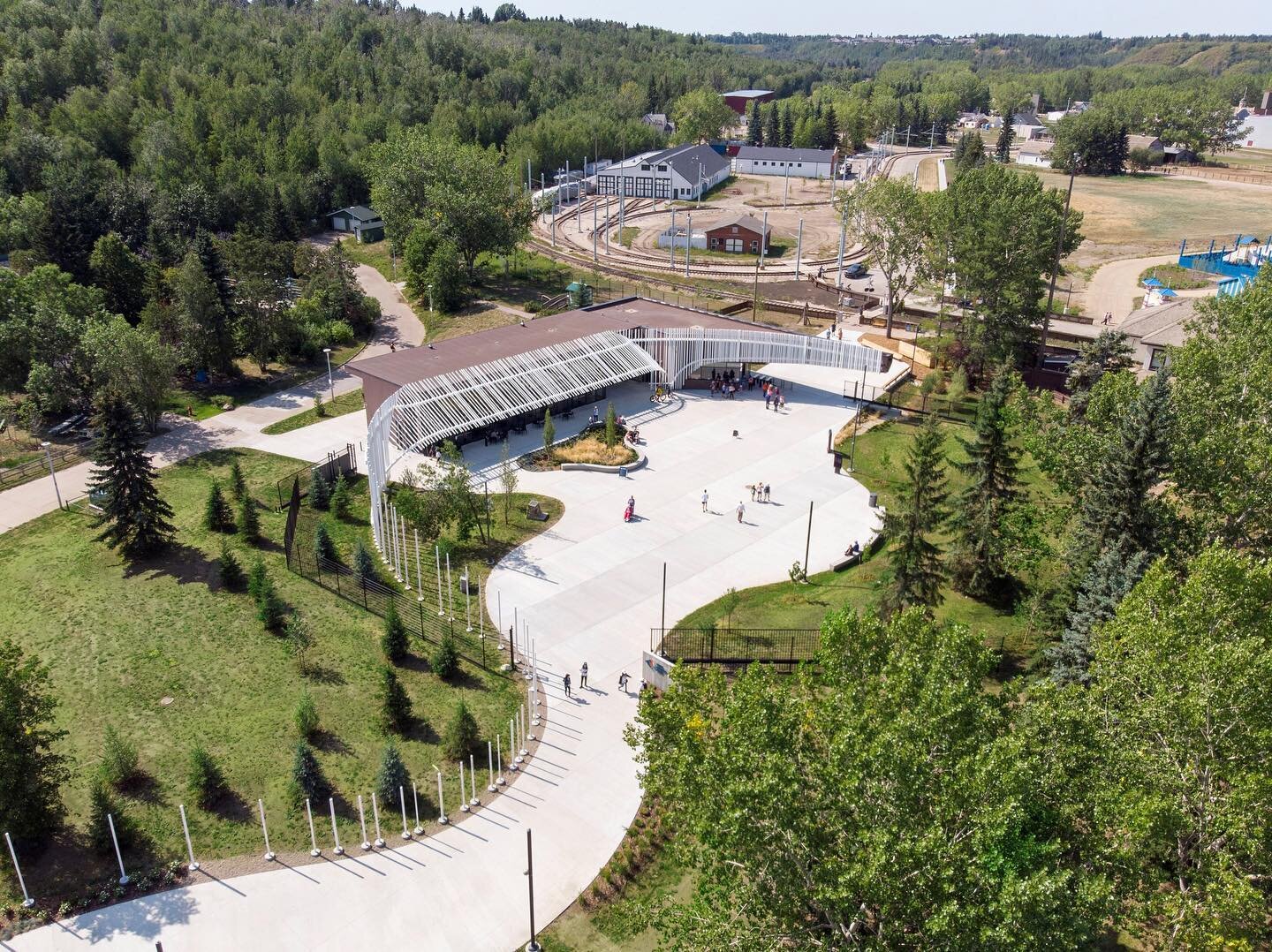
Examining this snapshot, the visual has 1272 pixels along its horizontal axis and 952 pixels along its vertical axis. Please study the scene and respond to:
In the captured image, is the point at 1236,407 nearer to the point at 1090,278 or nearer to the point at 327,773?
the point at 327,773

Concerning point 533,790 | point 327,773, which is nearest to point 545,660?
point 533,790

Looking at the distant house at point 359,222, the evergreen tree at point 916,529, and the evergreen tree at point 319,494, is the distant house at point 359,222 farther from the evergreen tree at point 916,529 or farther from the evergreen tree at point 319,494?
the evergreen tree at point 916,529

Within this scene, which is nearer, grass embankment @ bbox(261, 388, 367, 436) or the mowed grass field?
grass embankment @ bbox(261, 388, 367, 436)

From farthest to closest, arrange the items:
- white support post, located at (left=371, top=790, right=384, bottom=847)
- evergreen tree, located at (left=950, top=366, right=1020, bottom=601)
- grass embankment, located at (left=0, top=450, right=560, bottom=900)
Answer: evergreen tree, located at (left=950, top=366, right=1020, bottom=601)
grass embankment, located at (left=0, top=450, right=560, bottom=900)
white support post, located at (left=371, top=790, right=384, bottom=847)

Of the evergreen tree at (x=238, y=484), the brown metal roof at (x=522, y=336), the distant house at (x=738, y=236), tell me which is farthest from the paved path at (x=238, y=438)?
the distant house at (x=738, y=236)

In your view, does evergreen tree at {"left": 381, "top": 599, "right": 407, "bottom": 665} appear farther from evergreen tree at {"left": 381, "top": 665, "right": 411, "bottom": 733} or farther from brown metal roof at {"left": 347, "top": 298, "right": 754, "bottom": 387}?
brown metal roof at {"left": 347, "top": 298, "right": 754, "bottom": 387}

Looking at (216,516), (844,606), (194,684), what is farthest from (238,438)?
(844,606)

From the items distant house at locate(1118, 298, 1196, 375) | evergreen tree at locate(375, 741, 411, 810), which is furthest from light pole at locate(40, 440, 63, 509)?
distant house at locate(1118, 298, 1196, 375)
